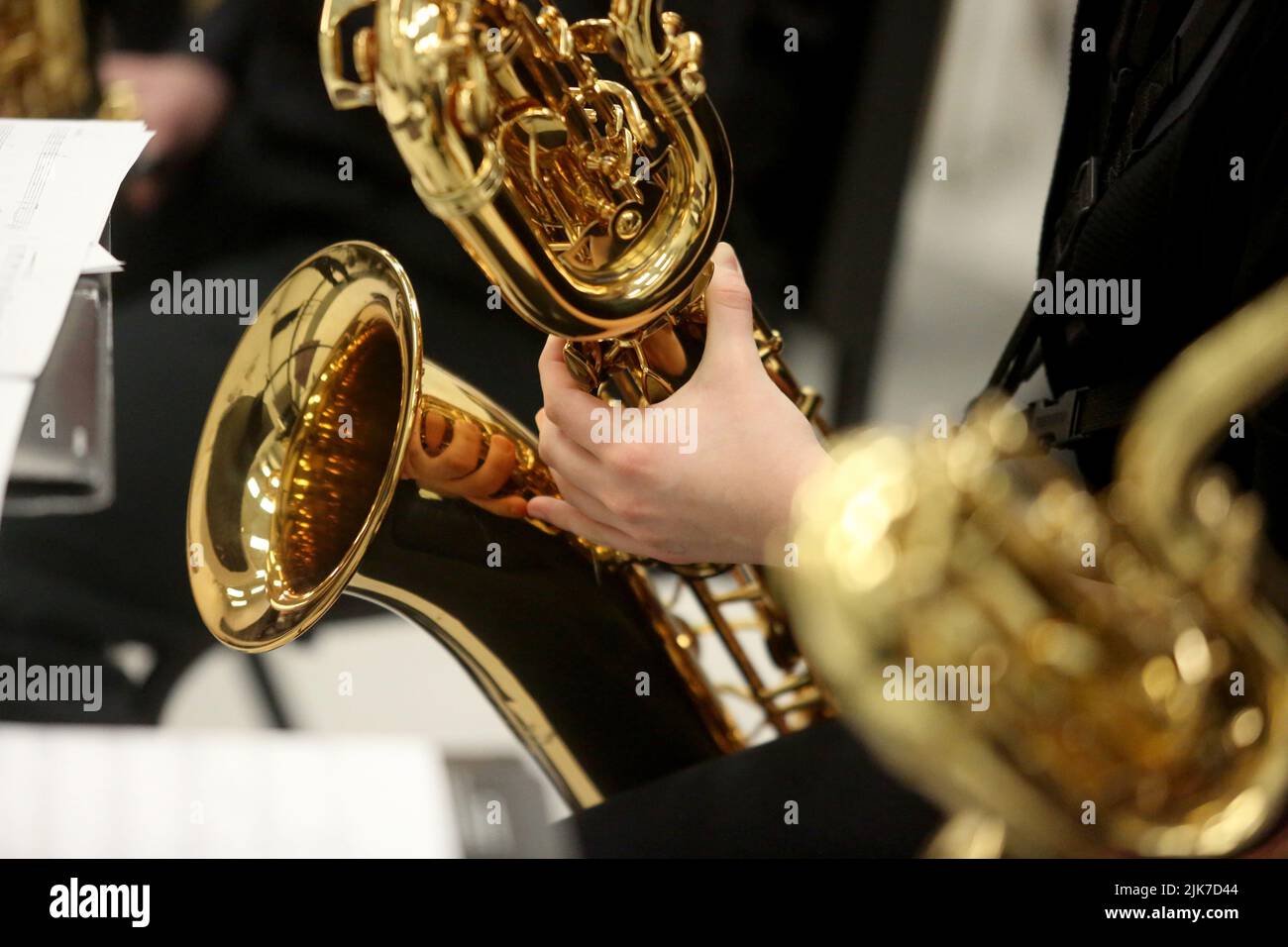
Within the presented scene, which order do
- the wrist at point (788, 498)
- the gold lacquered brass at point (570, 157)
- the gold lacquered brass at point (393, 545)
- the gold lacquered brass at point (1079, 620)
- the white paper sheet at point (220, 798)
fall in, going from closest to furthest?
the gold lacquered brass at point (1079, 620) → the gold lacquered brass at point (570, 157) → the wrist at point (788, 498) → the gold lacquered brass at point (393, 545) → the white paper sheet at point (220, 798)

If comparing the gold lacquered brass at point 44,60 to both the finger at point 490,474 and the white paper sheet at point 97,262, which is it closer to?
the white paper sheet at point 97,262

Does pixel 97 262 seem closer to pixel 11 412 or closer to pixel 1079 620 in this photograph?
pixel 11 412

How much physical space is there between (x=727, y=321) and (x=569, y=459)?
13 centimetres

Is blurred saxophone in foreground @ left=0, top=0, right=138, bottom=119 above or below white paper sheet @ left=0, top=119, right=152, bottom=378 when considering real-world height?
above

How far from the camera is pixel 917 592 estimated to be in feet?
1.44

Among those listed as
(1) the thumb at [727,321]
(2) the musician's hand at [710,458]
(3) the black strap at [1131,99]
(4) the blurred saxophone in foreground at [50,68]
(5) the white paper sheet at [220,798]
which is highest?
(4) the blurred saxophone in foreground at [50,68]

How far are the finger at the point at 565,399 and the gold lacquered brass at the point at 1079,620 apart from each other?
0.25 metres

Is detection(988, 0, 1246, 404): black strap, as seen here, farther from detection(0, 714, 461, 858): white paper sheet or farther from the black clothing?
detection(0, 714, 461, 858): white paper sheet

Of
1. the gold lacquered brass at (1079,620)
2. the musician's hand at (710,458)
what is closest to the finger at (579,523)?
the musician's hand at (710,458)

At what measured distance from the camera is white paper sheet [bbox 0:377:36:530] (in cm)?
63

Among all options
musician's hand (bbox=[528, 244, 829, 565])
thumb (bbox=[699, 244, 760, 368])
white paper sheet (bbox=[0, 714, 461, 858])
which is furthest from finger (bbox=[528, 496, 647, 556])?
white paper sheet (bbox=[0, 714, 461, 858])

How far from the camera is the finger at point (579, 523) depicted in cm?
73

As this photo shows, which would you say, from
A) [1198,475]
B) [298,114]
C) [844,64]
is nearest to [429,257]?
[298,114]

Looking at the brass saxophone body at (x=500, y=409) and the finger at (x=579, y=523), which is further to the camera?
the finger at (x=579, y=523)
